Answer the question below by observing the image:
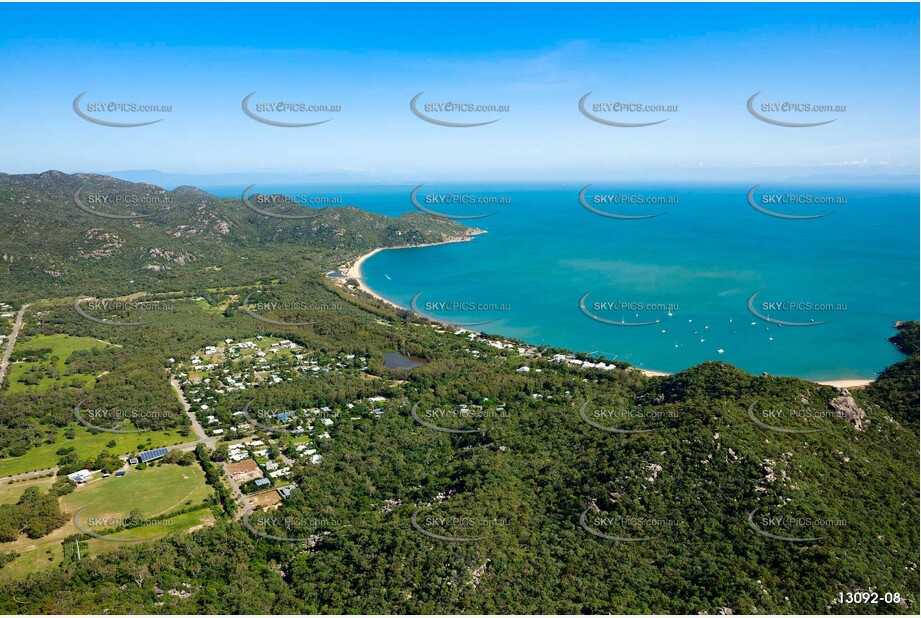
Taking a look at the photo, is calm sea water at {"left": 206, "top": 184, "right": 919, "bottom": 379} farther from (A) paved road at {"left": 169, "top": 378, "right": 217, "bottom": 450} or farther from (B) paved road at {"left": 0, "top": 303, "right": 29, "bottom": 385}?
(B) paved road at {"left": 0, "top": 303, "right": 29, "bottom": 385}

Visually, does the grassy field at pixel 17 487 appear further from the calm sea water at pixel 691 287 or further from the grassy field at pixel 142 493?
the calm sea water at pixel 691 287

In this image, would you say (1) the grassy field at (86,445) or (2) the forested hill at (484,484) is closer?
(2) the forested hill at (484,484)

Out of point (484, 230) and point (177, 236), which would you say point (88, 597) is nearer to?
point (177, 236)

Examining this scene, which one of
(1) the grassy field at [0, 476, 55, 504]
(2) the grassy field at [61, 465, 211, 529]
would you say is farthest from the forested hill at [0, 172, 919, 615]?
(1) the grassy field at [0, 476, 55, 504]

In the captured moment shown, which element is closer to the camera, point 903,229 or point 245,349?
point 245,349

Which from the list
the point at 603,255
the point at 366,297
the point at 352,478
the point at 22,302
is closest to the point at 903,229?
the point at 603,255

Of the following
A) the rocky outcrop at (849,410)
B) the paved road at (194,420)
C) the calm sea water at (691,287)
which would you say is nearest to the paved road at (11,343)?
the paved road at (194,420)
